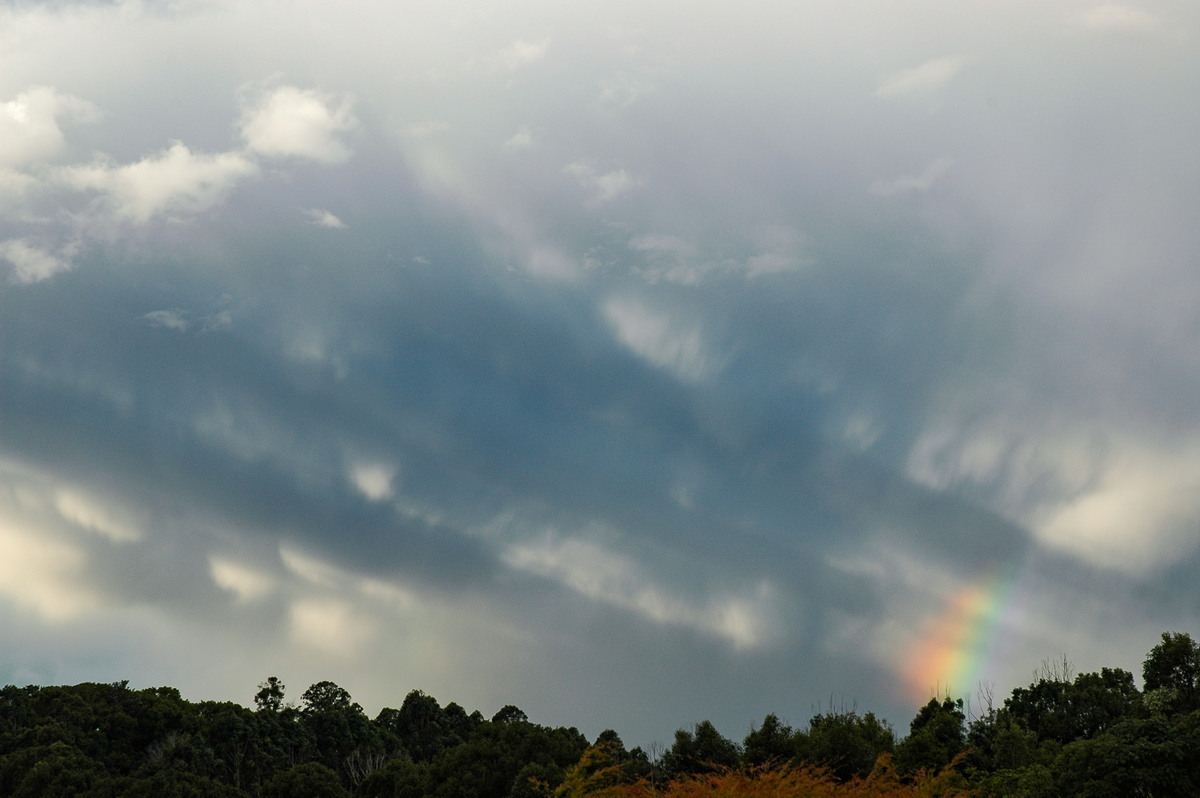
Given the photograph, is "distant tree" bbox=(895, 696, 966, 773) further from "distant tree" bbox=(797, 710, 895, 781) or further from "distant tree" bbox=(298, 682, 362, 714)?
"distant tree" bbox=(298, 682, 362, 714)

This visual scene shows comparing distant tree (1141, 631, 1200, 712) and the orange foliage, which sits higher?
distant tree (1141, 631, 1200, 712)

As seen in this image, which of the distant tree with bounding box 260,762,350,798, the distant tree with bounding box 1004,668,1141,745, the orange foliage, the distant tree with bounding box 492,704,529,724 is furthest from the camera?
the distant tree with bounding box 492,704,529,724

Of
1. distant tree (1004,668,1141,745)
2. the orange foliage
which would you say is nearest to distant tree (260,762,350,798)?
the orange foliage

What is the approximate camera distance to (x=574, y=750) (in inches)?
1770

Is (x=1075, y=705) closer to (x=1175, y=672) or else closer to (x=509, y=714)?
(x=1175, y=672)

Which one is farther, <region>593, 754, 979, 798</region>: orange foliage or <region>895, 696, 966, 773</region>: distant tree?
<region>895, 696, 966, 773</region>: distant tree

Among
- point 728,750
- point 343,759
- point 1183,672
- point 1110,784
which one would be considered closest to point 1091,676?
point 1183,672

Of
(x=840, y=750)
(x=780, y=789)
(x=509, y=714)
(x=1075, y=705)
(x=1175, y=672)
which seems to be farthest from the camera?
(x=509, y=714)

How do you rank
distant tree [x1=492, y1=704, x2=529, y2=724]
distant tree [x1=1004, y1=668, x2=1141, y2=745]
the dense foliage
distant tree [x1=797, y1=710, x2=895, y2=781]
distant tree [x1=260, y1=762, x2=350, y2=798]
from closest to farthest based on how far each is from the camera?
the dense foliage
distant tree [x1=797, y1=710, x2=895, y2=781]
distant tree [x1=260, y1=762, x2=350, y2=798]
distant tree [x1=1004, y1=668, x2=1141, y2=745]
distant tree [x1=492, y1=704, x2=529, y2=724]

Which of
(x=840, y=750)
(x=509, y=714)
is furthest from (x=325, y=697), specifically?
(x=840, y=750)

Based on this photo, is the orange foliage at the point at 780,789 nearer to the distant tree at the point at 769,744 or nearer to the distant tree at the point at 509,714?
the distant tree at the point at 769,744

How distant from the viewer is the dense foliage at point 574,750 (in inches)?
1107

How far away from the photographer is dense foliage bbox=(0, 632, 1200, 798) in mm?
28109

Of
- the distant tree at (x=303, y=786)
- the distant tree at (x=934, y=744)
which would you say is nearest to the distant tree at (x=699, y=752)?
the distant tree at (x=934, y=744)
